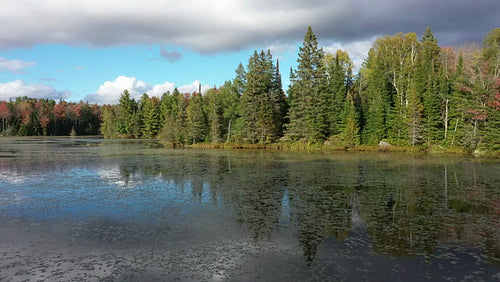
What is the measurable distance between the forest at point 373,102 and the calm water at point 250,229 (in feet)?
91.3

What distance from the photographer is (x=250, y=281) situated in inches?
332

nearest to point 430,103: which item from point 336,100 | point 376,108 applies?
point 376,108

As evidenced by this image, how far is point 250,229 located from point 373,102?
5057cm

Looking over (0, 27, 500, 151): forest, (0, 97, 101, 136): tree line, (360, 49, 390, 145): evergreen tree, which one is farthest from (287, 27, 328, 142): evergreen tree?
(0, 97, 101, 136): tree line

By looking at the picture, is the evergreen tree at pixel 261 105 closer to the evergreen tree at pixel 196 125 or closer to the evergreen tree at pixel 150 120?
the evergreen tree at pixel 196 125

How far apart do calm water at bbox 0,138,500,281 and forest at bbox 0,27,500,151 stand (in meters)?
27.8

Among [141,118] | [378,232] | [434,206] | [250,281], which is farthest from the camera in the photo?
[141,118]

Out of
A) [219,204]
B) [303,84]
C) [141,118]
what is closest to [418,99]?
[303,84]

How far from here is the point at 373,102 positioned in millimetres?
57781

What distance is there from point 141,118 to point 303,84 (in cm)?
7133

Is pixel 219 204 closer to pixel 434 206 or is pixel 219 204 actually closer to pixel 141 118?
pixel 434 206

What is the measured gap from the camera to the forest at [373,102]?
47.7m

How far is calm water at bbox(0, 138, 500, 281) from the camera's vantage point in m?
9.11

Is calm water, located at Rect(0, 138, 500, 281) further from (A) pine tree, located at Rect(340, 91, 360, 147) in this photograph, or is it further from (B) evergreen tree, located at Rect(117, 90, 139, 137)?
(B) evergreen tree, located at Rect(117, 90, 139, 137)
